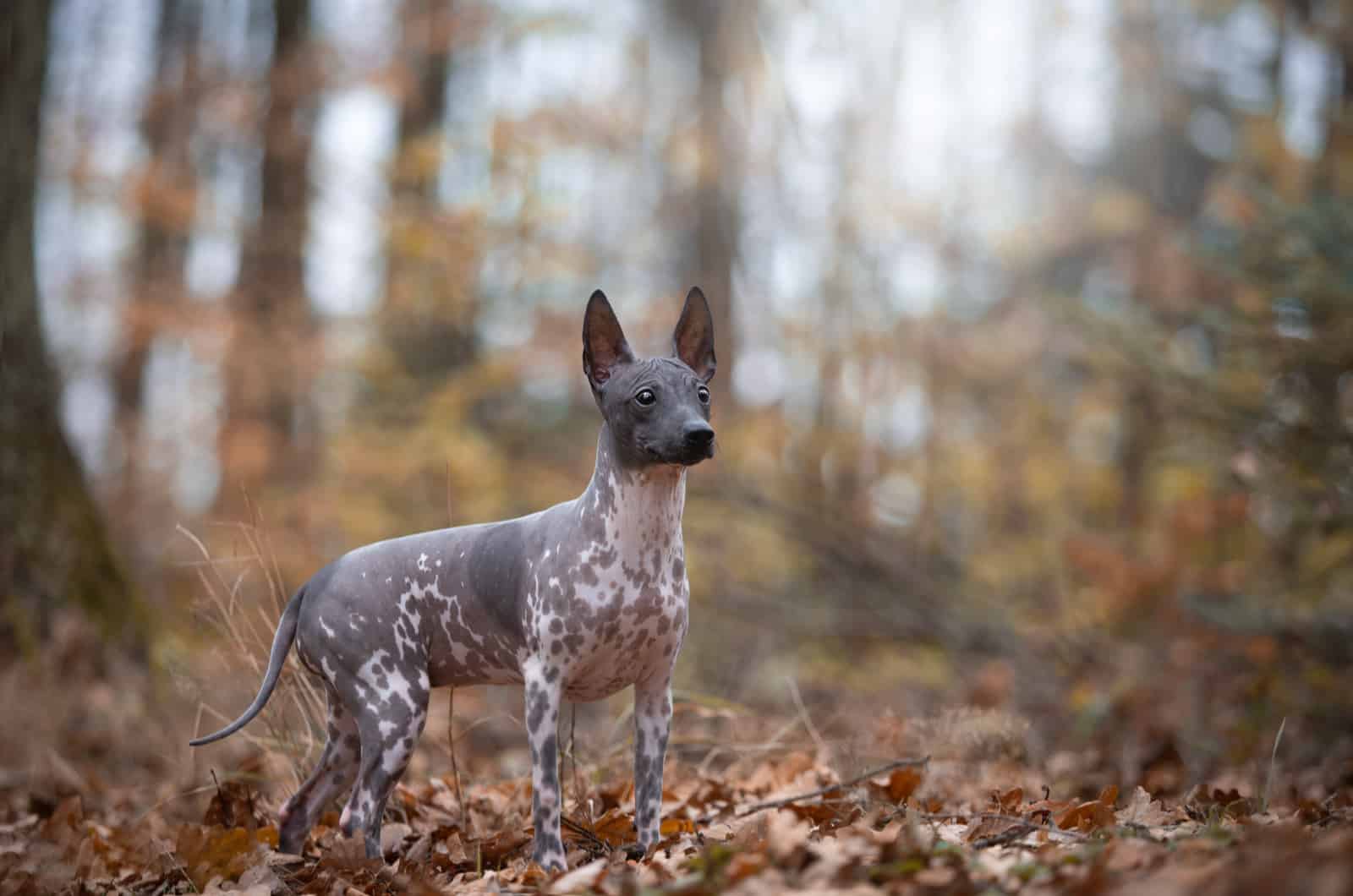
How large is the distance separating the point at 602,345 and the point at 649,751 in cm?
134

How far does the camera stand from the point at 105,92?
14406 millimetres

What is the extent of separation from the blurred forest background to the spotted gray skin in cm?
86

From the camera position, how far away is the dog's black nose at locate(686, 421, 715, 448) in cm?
332

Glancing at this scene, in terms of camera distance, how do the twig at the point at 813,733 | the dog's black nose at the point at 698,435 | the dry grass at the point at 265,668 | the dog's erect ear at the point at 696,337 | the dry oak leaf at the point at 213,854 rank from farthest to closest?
the twig at the point at 813,733 < the dry grass at the point at 265,668 < the dog's erect ear at the point at 696,337 < the dry oak leaf at the point at 213,854 < the dog's black nose at the point at 698,435

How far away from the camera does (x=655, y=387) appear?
139 inches

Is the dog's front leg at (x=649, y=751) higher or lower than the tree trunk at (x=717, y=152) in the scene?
lower

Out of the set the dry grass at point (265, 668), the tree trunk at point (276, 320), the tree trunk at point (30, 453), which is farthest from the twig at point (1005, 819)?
the tree trunk at point (276, 320)

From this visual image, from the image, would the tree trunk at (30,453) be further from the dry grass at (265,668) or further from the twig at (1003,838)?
the twig at (1003,838)

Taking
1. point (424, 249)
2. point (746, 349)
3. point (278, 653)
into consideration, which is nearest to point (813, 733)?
point (278, 653)

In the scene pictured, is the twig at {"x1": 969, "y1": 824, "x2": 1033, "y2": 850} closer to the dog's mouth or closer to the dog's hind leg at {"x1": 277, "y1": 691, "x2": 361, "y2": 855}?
the dog's mouth

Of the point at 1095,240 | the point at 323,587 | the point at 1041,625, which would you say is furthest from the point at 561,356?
the point at 1095,240

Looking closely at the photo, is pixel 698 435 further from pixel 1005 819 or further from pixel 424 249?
pixel 424 249

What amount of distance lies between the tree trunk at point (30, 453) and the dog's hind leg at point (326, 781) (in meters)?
3.37

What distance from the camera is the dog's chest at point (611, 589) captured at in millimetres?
3527
